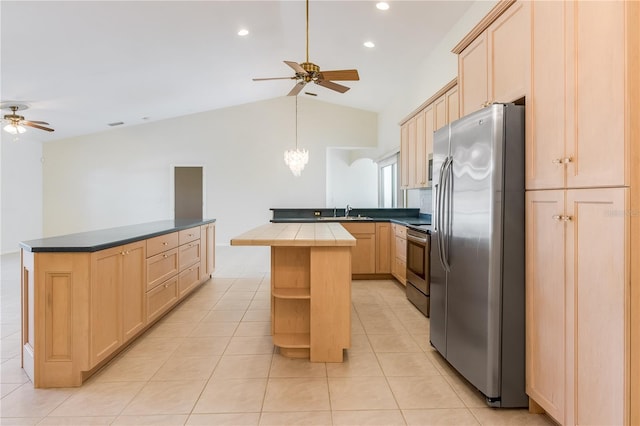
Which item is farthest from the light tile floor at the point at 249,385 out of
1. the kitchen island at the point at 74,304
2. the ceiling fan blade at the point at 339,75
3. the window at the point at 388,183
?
the window at the point at 388,183

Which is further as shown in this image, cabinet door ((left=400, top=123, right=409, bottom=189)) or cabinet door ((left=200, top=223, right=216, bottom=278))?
cabinet door ((left=400, top=123, right=409, bottom=189))

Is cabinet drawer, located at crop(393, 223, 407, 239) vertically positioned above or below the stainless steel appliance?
above

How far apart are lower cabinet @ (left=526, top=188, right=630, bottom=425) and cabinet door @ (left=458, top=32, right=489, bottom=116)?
90 cm

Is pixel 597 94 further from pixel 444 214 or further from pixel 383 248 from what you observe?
pixel 383 248

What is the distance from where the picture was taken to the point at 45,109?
655cm

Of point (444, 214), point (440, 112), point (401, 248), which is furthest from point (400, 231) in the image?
point (444, 214)

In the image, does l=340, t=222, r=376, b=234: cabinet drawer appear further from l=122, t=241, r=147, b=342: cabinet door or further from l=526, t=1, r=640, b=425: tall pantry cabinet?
l=526, t=1, r=640, b=425: tall pantry cabinet

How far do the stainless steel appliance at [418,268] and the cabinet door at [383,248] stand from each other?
3.31 ft

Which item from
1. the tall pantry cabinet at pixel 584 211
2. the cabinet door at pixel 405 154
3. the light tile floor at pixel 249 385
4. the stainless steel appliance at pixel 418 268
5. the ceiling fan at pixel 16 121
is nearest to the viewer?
the tall pantry cabinet at pixel 584 211

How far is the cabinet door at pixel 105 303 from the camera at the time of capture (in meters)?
2.27

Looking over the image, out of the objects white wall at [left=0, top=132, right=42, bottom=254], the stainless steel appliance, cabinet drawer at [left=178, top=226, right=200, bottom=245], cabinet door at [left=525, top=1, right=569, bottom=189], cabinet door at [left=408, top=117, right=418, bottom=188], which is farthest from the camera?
white wall at [left=0, top=132, right=42, bottom=254]

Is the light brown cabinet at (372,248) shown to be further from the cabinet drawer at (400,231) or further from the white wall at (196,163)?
the white wall at (196,163)

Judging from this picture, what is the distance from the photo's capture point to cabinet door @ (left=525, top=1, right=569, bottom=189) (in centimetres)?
167

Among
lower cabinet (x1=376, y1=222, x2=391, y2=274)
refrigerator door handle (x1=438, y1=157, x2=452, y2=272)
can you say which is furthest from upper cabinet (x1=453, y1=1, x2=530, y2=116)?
lower cabinet (x1=376, y1=222, x2=391, y2=274)
